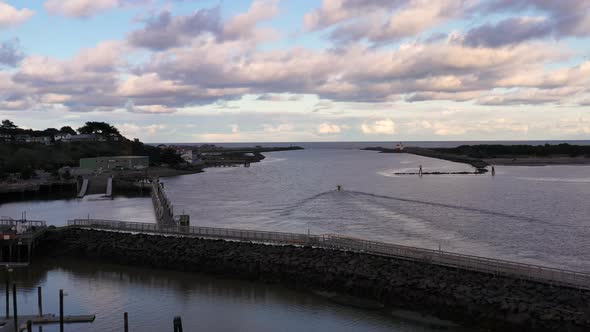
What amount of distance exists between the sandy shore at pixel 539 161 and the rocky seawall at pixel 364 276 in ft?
428

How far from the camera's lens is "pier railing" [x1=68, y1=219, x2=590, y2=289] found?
24.5 m

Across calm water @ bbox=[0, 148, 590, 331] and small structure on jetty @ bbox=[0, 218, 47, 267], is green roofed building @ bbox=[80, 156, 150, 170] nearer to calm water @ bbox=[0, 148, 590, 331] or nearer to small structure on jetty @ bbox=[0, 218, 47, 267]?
calm water @ bbox=[0, 148, 590, 331]

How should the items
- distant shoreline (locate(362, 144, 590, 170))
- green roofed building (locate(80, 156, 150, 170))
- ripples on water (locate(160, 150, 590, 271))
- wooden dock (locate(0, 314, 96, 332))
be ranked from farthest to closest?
distant shoreline (locate(362, 144, 590, 170)) < green roofed building (locate(80, 156, 150, 170)) < ripples on water (locate(160, 150, 590, 271)) < wooden dock (locate(0, 314, 96, 332))

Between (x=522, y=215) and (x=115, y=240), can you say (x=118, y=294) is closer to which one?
(x=115, y=240)

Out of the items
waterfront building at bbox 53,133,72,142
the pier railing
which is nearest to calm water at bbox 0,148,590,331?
the pier railing

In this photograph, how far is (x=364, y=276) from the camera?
27484 millimetres

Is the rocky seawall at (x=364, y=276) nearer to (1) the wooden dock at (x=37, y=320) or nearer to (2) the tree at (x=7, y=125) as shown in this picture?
(1) the wooden dock at (x=37, y=320)

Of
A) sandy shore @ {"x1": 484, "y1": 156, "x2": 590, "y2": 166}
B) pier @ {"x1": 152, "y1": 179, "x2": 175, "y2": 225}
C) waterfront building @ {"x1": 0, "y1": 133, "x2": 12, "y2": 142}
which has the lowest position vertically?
pier @ {"x1": 152, "y1": 179, "x2": 175, "y2": 225}

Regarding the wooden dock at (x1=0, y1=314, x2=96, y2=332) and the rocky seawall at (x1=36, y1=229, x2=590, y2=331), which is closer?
the rocky seawall at (x1=36, y1=229, x2=590, y2=331)

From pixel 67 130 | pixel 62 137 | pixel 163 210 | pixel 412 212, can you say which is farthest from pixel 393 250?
pixel 67 130

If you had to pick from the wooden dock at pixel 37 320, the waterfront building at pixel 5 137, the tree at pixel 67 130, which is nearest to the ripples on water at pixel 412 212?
the wooden dock at pixel 37 320

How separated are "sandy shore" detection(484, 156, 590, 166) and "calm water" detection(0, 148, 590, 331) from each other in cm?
6050

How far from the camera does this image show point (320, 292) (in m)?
27.8

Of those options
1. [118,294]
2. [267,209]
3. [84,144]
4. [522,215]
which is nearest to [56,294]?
[118,294]
